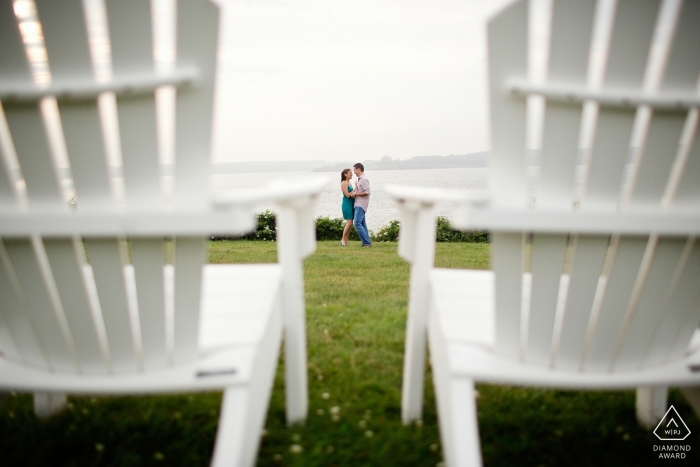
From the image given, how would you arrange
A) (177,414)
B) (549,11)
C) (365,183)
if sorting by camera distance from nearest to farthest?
(549,11)
(177,414)
(365,183)

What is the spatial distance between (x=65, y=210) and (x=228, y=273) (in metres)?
1.12

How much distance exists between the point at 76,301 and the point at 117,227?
14.2 inches

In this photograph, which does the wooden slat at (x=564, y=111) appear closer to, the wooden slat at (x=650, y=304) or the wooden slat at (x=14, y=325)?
the wooden slat at (x=650, y=304)

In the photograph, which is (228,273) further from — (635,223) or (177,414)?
(635,223)

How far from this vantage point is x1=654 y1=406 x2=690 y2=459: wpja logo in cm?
164

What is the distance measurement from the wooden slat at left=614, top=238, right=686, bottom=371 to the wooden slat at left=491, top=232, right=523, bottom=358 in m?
0.32

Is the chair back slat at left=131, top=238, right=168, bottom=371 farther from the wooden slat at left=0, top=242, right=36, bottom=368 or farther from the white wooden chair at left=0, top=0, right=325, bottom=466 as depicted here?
the wooden slat at left=0, top=242, right=36, bottom=368

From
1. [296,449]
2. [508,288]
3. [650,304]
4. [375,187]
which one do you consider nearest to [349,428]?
[296,449]

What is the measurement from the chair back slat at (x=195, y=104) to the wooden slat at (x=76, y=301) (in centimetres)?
37

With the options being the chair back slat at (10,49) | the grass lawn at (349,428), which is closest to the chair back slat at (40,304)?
the chair back slat at (10,49)

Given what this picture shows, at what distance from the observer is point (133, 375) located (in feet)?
4.06

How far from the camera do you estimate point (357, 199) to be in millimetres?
8391

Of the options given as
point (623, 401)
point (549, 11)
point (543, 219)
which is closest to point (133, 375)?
point (543, 219)

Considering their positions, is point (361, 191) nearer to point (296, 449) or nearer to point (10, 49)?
point (296, 449)
